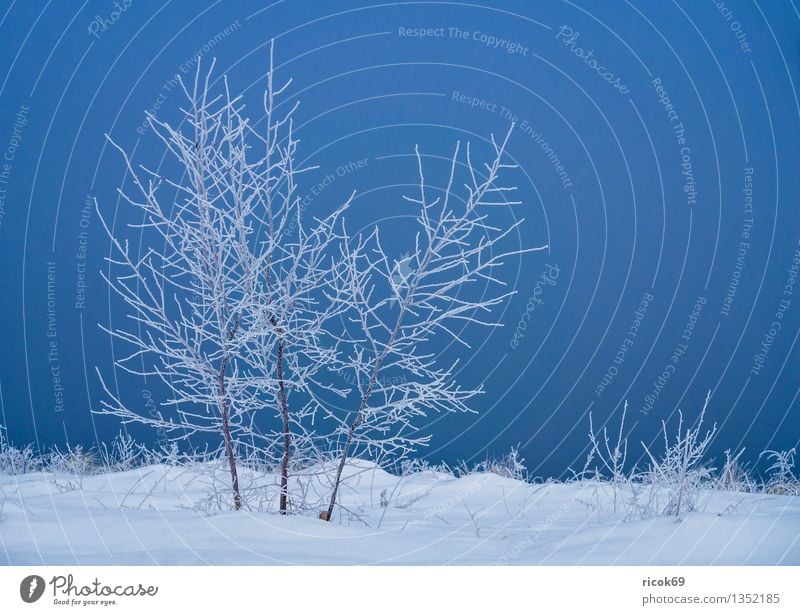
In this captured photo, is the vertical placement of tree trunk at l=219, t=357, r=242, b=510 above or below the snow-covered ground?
above

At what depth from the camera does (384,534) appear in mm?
3977

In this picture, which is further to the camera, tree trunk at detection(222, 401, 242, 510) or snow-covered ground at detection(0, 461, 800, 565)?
tree trunk at detection(222, 401, 242, 510)

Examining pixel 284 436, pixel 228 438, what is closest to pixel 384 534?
pixel 284 436

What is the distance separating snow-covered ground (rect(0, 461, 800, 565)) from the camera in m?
3.50

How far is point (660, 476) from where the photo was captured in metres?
4.74

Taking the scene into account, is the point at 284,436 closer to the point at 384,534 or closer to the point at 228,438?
the point at 228,438

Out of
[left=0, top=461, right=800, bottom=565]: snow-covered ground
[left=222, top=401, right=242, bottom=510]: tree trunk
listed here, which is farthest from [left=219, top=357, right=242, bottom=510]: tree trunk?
[left=0, top=461, right=800, bottom=565]: snow-covered ground

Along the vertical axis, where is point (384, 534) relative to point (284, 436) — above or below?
below

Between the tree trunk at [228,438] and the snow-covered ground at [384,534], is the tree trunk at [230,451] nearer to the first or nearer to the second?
the tree trunk at [228,438]

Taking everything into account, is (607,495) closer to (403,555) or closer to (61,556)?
(403,555)

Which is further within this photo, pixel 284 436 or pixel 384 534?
pixel 284 436

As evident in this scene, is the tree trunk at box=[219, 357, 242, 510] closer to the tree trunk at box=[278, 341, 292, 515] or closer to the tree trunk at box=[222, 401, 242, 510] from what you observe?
the tree trunk at box=[222, 401, 242, 510]

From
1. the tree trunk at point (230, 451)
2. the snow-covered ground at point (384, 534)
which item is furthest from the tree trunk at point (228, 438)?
the snow-covered ground at point (384, 534)
